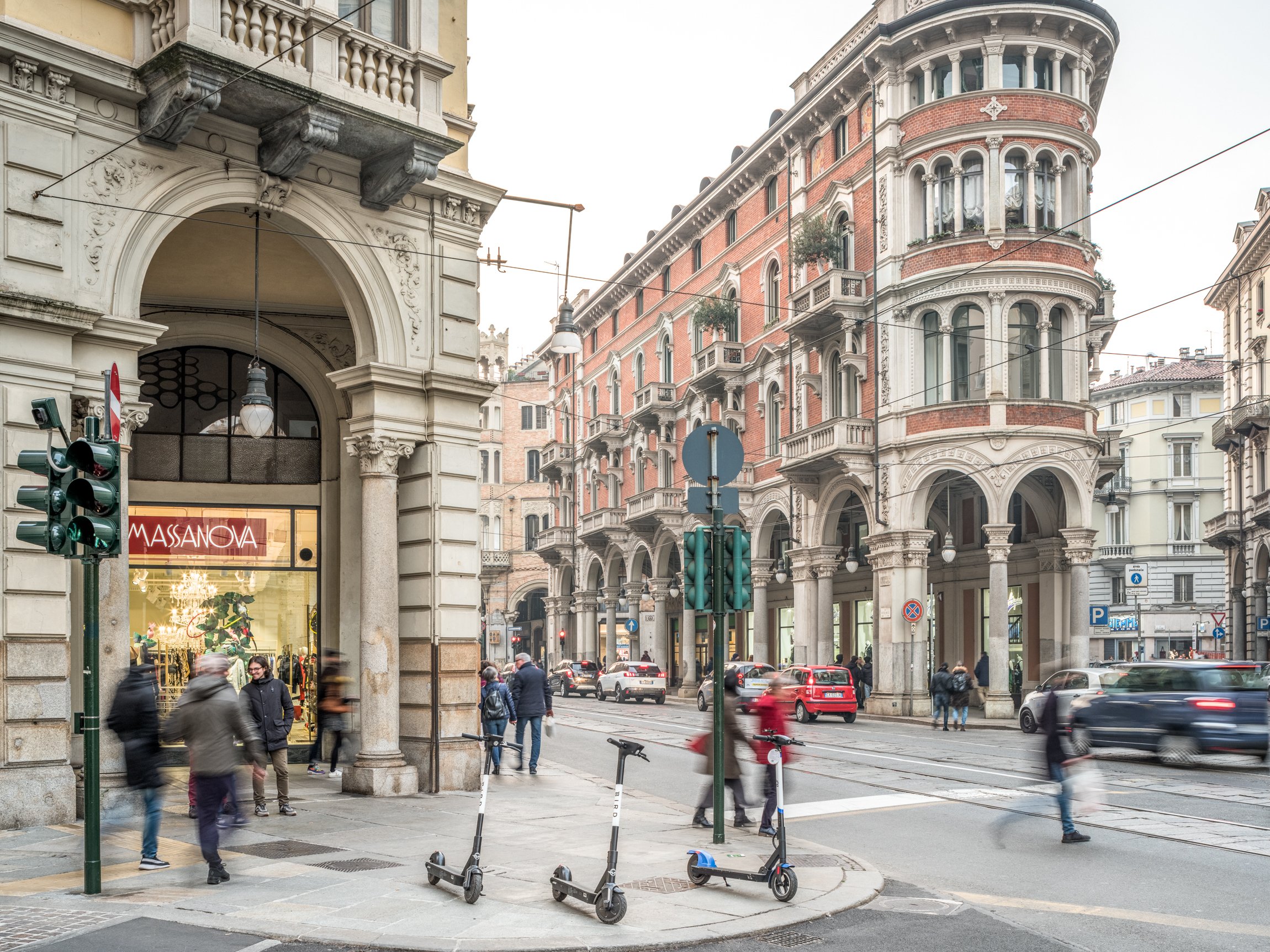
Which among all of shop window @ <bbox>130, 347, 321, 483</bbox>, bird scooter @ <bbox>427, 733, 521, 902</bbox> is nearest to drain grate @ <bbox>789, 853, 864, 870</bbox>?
bird scooter @ <bbox>427, 733, 521, 902</bbox>

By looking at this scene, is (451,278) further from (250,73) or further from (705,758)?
(705,758)

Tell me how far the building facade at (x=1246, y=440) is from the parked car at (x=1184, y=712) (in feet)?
87.8

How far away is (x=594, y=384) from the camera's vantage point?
6019 centimetres

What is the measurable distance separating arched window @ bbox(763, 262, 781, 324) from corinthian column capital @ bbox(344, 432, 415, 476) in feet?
89.5

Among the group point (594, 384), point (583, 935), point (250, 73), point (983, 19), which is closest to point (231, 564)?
point (250, 73)

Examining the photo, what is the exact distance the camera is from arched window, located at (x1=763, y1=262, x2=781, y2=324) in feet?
134

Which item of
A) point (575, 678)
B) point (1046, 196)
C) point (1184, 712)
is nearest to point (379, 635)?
point (1184, 712)

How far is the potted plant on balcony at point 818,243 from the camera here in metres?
36.7

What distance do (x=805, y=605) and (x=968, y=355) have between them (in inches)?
361

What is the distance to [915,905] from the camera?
9141 mm

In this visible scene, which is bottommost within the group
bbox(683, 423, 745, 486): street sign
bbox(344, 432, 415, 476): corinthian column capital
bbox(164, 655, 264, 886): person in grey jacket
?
bbox(164, 655, 264, 886): person in grey jacket

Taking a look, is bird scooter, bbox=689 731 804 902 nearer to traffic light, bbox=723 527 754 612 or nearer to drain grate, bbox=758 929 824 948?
drain grate, bbox=758 929 824 948

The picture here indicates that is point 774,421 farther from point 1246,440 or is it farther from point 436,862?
point 436,862

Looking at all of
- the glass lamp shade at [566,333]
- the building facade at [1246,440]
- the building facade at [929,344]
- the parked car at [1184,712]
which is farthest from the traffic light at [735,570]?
the building facade at [1246,440]
